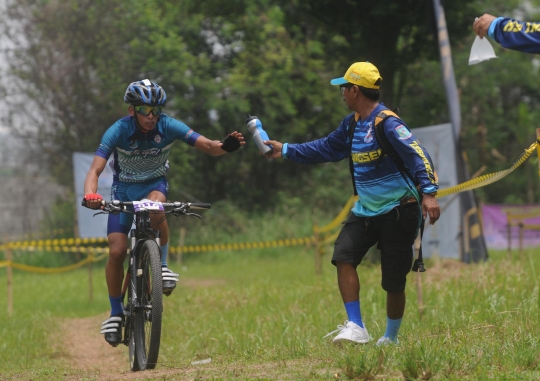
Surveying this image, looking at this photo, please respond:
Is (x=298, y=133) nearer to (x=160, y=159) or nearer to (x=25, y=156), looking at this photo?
(x=25, y=156)

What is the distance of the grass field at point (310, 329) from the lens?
4684mm

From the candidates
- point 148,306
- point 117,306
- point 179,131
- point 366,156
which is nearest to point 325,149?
point 366,156

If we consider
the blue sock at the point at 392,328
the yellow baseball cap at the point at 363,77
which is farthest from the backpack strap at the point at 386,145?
the blue sock at the point at 392,328

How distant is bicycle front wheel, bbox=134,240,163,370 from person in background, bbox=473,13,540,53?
8.79ft

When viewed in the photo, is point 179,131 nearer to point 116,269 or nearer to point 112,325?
point 116,269

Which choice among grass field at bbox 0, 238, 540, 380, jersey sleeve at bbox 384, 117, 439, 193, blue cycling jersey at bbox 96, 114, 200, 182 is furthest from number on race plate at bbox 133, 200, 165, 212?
jersey sleeve at bbox 384, 117, 439, 193

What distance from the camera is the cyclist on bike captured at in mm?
6656

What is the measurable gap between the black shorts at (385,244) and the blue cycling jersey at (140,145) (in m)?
1.48

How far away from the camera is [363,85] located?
611 centimetres

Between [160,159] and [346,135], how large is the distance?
153cm

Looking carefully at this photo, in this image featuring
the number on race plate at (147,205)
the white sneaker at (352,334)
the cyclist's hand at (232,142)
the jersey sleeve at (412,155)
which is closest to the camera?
the jersey sleeve at (412,155)

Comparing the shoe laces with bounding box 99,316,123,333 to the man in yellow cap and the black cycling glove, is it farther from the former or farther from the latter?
the man in yellow cap

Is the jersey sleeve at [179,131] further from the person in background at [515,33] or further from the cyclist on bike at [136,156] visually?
the person in background at [515,33]

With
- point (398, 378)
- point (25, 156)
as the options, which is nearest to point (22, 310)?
point (398, 378)
